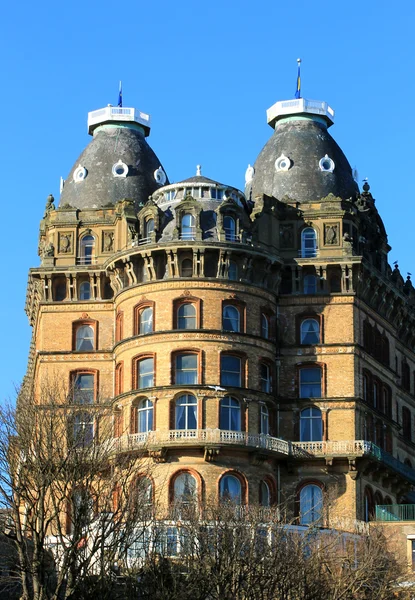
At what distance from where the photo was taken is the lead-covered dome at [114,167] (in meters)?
114

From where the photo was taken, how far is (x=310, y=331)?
108 metres

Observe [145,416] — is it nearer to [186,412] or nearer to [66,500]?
[186,412]

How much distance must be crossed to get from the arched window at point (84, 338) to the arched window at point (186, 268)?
27.0 feet

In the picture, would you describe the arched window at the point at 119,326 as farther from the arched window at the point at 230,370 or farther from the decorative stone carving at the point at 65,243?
the arched window at the point at 230,370

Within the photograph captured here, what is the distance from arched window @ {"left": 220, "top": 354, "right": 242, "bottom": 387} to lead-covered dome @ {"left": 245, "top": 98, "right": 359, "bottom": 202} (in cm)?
1317

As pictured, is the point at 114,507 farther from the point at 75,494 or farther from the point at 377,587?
the point at 377,587

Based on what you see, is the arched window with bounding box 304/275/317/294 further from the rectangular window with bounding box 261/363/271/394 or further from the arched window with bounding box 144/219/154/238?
the arched window with bounding box 144/219/154/238

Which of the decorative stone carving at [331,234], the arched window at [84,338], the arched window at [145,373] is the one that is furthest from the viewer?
the decorative stone carving at [331,234]

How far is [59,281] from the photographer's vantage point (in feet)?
361

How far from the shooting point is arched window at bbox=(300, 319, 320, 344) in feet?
354

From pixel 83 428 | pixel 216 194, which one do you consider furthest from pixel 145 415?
pixel 216 194

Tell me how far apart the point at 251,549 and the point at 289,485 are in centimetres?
1867

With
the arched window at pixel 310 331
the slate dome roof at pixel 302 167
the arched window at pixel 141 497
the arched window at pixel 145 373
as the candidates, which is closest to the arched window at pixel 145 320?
the arched window at pixel 145 373

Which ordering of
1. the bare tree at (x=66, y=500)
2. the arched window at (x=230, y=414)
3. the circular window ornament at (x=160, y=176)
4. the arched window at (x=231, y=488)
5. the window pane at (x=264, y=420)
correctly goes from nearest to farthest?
the bare tree at (x=66, y=500) < the arched window at (x=231, y=488) < the arched window at (x=230, y=414) < the window pane at (x=264, y=420) < the circular window ornament at (x=160, y=176)
